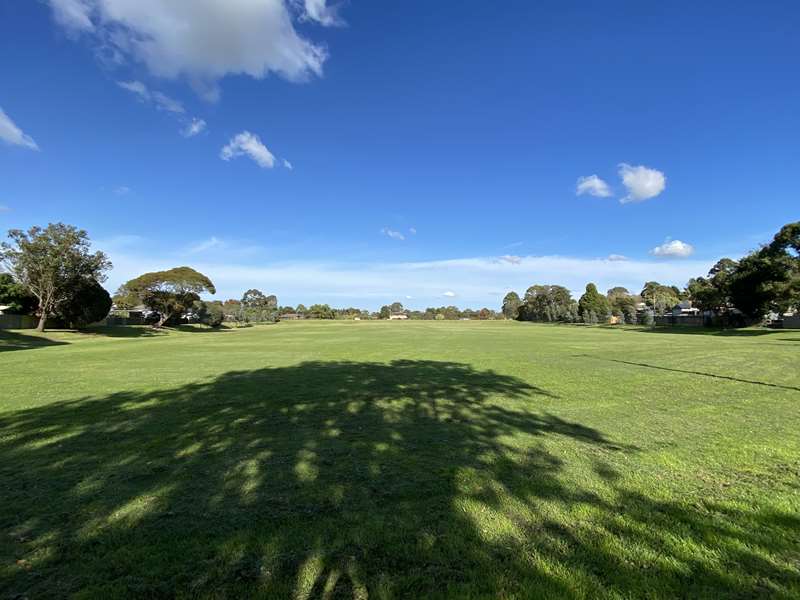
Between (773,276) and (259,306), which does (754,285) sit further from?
(259,306)

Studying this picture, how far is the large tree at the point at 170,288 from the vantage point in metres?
56.8

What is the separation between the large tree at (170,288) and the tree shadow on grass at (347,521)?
2273 inches

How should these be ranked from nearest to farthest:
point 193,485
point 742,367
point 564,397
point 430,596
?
point 430,596 → point 193,485 → point 564,397 → point 742,367

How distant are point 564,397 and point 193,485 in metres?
7.25

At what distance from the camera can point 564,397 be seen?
353 inches

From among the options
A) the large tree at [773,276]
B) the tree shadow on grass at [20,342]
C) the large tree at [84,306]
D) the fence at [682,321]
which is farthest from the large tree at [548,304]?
the tree shadow on grass at [20,342]

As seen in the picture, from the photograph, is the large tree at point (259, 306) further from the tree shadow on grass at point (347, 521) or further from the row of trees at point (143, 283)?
the tree shadow on grass at point (347, 521)

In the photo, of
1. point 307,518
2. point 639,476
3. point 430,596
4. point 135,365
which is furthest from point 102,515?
point 135,365

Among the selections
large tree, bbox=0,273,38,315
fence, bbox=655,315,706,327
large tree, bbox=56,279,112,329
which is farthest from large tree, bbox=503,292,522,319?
large tree, bbox=0,273,38,315

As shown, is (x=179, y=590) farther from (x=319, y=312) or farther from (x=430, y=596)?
(x=319, y=312)

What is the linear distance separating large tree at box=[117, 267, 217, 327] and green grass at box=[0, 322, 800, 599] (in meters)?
55.1

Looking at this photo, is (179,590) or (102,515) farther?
(102,515)

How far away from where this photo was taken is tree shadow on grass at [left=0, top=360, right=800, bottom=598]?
269cm

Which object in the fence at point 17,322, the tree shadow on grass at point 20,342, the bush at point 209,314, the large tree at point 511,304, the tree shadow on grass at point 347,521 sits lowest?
the tree shadow on grass at point 347,521
